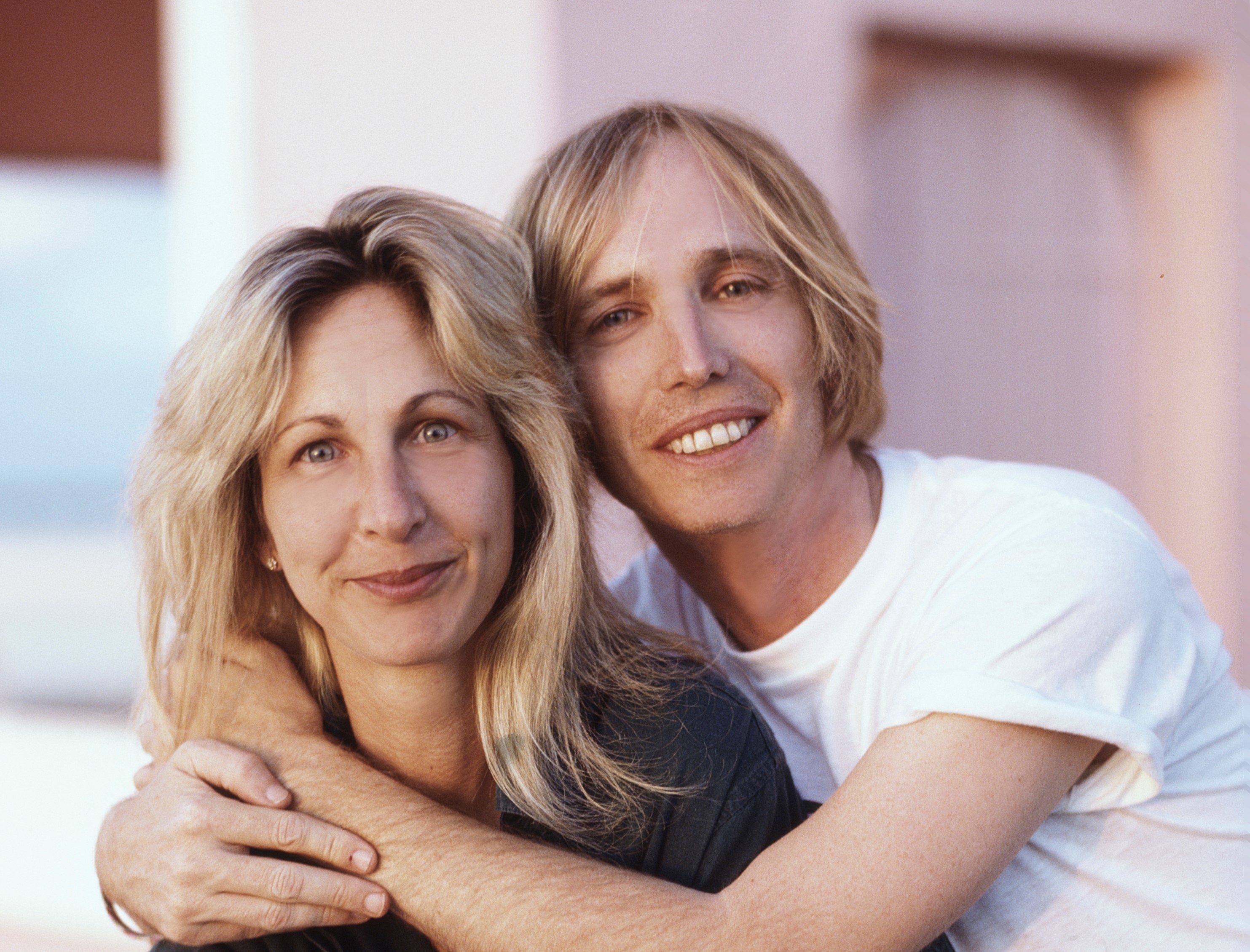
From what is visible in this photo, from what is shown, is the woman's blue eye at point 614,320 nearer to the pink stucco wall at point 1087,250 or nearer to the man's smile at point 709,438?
the man's smile at point 709,438

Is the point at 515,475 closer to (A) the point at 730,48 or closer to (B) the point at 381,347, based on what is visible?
(B) the point at 381,347

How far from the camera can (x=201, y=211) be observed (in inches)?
171

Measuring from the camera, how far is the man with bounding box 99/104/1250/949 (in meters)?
1.82

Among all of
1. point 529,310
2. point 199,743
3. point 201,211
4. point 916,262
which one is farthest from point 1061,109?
point 199,743

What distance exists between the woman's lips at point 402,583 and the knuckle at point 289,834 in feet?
1.20

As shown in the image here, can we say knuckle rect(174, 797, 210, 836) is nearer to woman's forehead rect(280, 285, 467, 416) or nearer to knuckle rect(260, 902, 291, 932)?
knuckle rect(260, 902, 291, 932)

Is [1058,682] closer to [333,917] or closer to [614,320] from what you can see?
[614,320]

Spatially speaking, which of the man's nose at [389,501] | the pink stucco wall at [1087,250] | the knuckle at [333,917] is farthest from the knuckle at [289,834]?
the pink stucco wall at [1087,250]

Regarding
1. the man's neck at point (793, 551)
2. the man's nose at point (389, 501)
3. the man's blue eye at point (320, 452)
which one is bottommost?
the man's neck at point (793, 551)

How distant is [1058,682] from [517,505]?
36.8 inches

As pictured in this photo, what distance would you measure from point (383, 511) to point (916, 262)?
140 inches

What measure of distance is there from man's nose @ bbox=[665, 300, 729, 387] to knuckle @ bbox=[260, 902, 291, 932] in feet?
3.48

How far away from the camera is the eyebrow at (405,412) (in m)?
1.95

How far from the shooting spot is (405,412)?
6.44 feet
